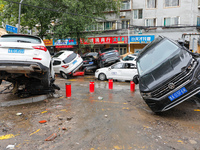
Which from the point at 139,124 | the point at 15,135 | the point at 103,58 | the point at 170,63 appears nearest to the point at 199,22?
the point at 103,58

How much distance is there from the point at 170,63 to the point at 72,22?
41.0 feet

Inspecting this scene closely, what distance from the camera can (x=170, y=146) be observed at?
329 centimetres

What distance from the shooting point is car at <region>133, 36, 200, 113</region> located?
4.41 meters

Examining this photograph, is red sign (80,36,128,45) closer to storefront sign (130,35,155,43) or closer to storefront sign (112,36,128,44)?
storefront sign (112,36,128,44)

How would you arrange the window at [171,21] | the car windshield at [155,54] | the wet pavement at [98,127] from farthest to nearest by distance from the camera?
the window at [171,21]
the car windshield at [155,54]
the wet pavement at [98,127]

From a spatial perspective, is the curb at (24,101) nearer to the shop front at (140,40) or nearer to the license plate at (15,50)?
the license plate at (15,50)

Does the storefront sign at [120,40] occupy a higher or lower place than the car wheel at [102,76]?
higher

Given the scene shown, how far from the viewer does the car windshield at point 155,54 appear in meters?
5.34

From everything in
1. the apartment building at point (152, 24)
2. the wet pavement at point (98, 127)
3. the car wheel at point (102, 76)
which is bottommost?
the wet pavement at point (98, 127)

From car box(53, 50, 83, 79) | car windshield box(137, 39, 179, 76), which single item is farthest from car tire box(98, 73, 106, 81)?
car windshield box(137, 39, 179, 76)

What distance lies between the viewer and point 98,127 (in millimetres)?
4145

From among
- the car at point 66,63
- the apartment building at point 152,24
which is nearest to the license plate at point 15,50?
the car at point 66,63

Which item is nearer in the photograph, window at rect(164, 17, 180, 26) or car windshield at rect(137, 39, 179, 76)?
car windshield at rect(137, 39, 179, 76)

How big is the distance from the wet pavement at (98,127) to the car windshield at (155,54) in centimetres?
145
